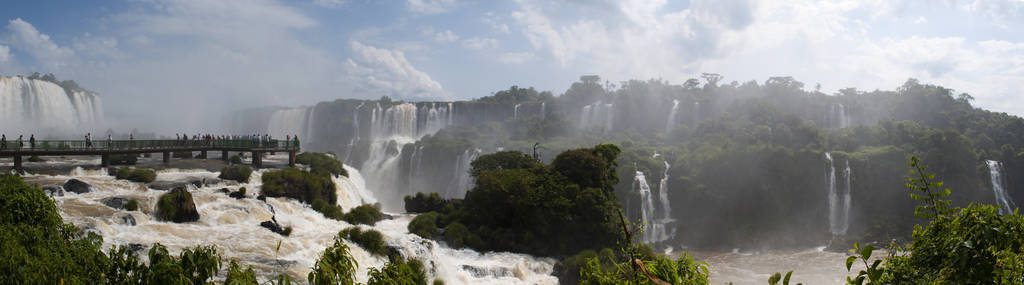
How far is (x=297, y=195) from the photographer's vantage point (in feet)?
82.3

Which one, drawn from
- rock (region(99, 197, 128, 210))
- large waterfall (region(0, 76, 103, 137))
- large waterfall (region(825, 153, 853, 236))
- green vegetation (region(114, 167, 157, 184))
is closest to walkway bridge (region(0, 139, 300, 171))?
green vegetation (region(114, 167, 157, 184))

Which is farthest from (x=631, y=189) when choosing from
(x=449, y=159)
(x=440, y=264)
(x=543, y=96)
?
(x=543, y=96)

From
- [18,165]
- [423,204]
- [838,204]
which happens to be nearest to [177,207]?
[18,165]

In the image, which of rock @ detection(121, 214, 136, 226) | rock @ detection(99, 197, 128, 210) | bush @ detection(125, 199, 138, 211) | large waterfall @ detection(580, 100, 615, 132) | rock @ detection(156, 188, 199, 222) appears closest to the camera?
rock @ detection(121, 214, 136, 226)

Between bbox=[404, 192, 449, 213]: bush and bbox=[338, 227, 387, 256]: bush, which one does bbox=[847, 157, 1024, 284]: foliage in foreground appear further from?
bbox=[404, 192, 449, 213]: bush

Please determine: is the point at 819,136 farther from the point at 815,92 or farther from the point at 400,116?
the point at 400,116

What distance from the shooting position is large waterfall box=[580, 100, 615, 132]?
237 feet

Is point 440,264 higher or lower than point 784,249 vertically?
higher

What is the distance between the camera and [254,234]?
56.1ft

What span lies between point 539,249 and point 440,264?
21.9 ft

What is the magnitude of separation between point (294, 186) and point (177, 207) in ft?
25.2

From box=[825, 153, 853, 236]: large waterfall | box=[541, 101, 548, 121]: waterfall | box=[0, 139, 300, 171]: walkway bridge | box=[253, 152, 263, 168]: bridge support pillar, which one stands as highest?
box=[541, 101, 548, 121]: waterfall

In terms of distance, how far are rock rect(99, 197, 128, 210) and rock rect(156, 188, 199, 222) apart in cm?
112

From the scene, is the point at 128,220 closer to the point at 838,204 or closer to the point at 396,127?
the point at 838,204
